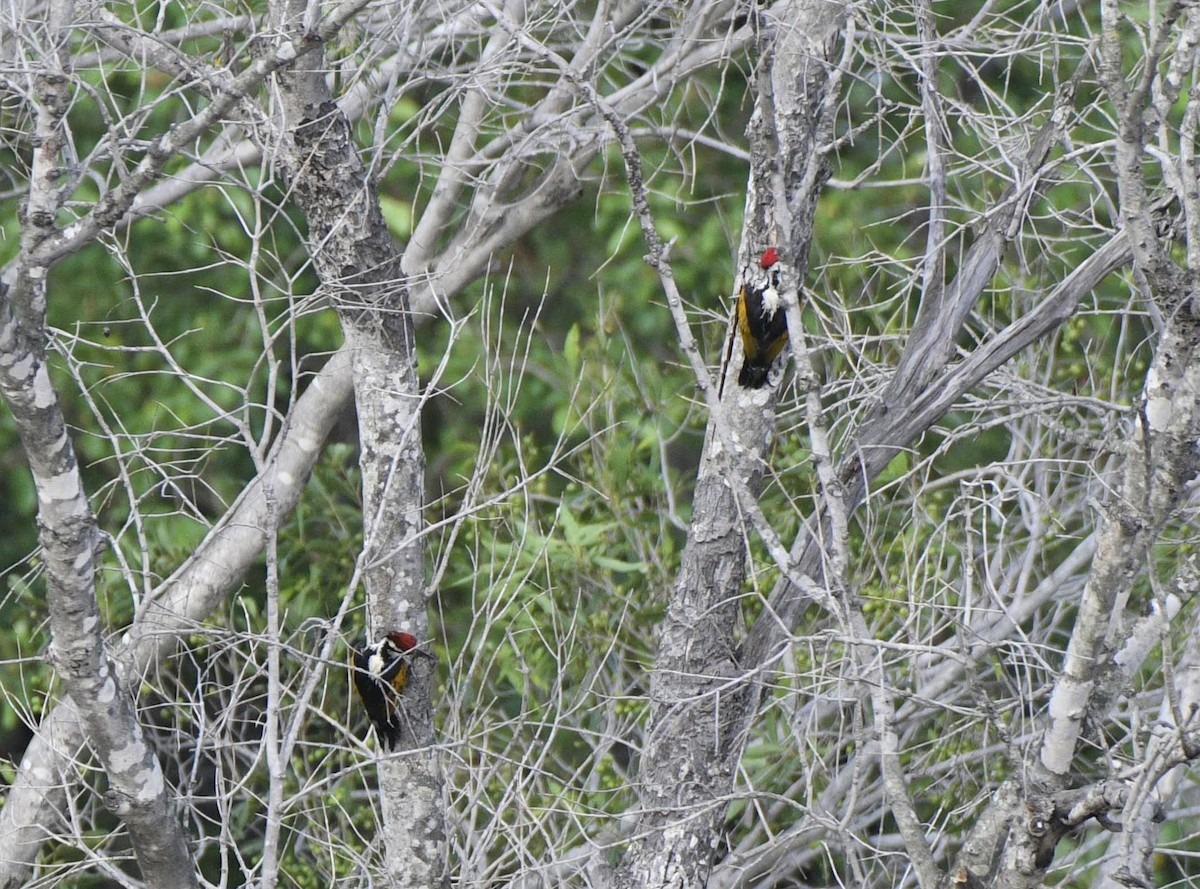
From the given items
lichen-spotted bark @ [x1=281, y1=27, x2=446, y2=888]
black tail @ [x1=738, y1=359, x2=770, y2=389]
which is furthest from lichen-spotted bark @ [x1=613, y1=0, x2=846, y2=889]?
lichen-spotted bark @ [x1=281, y1=27, x2=446, y2=888]

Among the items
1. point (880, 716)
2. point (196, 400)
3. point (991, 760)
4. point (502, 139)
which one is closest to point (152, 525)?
point (196, 400)

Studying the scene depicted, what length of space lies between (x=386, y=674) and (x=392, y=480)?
531 mm

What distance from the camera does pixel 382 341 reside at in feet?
12.3

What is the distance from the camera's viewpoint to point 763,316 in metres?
3.47

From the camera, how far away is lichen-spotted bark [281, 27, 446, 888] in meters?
3.68

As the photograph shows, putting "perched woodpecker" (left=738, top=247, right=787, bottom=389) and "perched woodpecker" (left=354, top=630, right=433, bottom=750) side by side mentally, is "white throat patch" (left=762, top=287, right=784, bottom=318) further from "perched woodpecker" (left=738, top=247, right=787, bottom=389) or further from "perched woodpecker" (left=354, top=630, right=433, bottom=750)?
"perched woodpecker" (left=354, top=630, right=433, bottom=750)

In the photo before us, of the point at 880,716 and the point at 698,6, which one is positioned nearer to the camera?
the point at 880,716

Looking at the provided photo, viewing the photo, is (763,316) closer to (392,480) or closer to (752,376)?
(752,376)

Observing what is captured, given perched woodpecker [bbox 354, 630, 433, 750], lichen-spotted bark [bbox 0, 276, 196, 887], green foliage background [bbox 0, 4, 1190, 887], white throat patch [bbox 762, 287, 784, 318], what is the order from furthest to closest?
green foliage background [bbox 0, 4, 1190, 887], perched woodpecker [bbox 354, 630, 433, 750], white throat patch [bbox 762, 287, 784, 318], lichen-spotted bark [bbox 0, 276, 196, 887]

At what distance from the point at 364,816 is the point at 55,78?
10.8ft

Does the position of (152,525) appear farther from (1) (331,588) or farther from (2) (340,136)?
(2) (340,136)

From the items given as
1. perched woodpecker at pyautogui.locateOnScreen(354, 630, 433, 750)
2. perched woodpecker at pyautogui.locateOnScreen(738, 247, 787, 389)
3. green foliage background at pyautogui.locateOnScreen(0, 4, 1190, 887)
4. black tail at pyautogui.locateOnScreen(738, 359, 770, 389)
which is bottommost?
green foliage background at pyautogui.locateOnScreen(0, 4, 1190, 887)

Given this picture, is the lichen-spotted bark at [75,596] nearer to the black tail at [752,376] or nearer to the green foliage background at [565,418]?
the green foliage background at [565,418]

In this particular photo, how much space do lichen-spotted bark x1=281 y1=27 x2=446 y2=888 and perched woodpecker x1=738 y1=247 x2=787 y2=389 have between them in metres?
0.92
